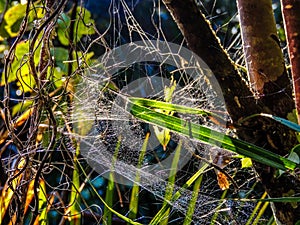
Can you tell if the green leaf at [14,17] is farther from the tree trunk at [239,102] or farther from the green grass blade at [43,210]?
the tree trunk at [239,102]

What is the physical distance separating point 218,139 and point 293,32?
16cm

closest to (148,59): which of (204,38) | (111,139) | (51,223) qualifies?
(111,139)

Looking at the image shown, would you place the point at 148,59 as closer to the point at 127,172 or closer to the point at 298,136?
the point at 127,172

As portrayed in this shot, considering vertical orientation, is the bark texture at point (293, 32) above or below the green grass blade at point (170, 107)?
above

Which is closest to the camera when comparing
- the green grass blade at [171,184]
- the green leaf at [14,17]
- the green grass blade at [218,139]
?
the green grass blade at [218,139]

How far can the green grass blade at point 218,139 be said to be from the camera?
40cm

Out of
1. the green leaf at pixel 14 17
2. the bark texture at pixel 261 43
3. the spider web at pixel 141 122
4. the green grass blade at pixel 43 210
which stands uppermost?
the green leaf at pixel 14 17

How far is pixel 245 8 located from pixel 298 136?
0.15 meters

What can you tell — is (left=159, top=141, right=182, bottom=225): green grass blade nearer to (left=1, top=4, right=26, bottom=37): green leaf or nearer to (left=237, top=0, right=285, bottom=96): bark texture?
(left=237, top=0, right=285, bottom=96): bark texture

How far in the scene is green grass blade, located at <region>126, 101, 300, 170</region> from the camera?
40 cm

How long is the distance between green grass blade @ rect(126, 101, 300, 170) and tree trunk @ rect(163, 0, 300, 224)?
0.06 metres

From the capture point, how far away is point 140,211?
104cm

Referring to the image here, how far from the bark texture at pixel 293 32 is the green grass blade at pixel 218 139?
0.29ft

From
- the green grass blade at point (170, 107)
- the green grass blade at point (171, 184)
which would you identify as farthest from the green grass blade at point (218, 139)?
the green grass blade at point (171, 184)
